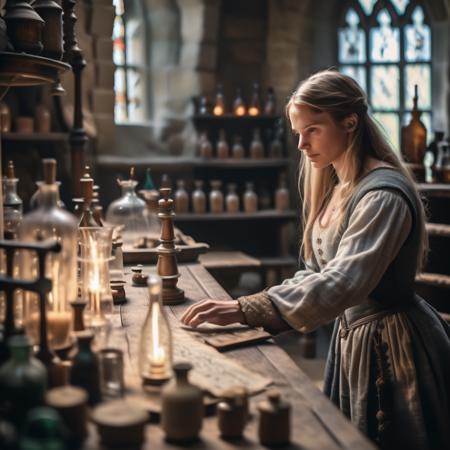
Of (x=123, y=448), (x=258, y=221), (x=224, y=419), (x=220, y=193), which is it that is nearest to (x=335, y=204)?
(x=224, y=419)

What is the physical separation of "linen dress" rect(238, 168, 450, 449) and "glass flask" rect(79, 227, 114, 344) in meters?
0.41

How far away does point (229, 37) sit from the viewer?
753 cm

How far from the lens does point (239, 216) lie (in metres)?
7.07

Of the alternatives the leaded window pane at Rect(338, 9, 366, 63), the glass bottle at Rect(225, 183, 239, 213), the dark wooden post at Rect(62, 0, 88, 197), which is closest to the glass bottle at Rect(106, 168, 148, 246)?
the dark wooden post at Rect(62, 0, 88, 197)

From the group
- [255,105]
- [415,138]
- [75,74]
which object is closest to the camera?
[75,74]

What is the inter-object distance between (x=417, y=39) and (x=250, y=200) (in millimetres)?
2501

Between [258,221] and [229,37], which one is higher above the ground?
[229,37]

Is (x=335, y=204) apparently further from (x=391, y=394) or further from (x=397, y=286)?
(x=391, y=394)

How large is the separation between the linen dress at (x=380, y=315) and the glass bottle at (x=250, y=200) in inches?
182

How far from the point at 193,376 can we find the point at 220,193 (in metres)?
5.34

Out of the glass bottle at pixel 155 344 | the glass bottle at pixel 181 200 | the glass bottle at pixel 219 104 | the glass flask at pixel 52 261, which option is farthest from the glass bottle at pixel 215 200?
the glass bottle at pixel 155 344

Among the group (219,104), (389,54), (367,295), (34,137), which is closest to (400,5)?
(389,54)

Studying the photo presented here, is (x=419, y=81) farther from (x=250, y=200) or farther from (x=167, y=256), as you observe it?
(x=167, y=256)

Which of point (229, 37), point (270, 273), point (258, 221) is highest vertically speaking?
point (229, 37)
